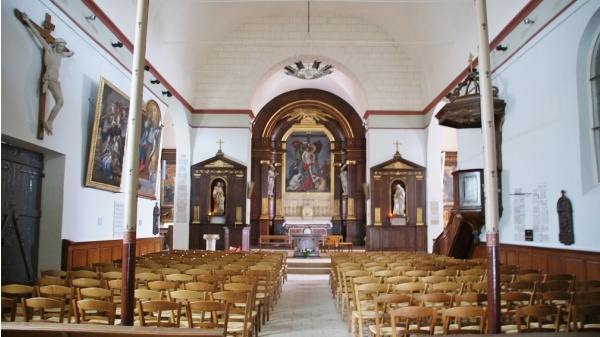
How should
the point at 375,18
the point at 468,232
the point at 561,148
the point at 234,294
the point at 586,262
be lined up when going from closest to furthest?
the point at 234,294
the point at 586,262
the point at 561,148
the point at 468,232
the point at 375,18

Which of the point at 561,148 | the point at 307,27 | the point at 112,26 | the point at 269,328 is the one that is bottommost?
the point at 269,328

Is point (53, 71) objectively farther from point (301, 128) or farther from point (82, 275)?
point (301, 128)

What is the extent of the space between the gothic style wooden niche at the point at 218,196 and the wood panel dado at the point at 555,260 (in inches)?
384

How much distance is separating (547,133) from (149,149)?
955 centimetres

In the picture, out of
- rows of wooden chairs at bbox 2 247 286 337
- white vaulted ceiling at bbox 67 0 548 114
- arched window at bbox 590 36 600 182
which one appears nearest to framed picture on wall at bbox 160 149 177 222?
white vaulted ceiling at bbox 67 0 548 114

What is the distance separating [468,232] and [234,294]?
390 inches

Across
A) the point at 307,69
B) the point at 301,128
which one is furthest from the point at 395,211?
the point at 301,128

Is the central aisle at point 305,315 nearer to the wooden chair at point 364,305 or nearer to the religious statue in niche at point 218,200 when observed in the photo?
the wooden chair at point 364,305

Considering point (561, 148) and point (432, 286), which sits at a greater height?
point (561, 148)

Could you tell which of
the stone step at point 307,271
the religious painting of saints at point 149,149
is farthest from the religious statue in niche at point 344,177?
the religious painting of saints at point 149,149

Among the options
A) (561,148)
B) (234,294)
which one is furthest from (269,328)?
(561,148)

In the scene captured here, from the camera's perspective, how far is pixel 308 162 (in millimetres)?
26422

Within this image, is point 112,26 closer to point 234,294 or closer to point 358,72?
point 234,294

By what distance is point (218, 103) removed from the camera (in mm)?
19016
